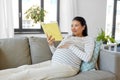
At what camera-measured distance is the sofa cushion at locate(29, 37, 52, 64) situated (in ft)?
7.59

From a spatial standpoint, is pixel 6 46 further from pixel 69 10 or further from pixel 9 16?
pixel 69 10

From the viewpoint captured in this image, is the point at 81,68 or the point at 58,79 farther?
the point at 81,68

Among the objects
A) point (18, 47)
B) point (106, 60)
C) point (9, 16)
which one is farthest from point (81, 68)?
point (9, 16)

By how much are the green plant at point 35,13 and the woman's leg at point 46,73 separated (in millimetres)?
2146

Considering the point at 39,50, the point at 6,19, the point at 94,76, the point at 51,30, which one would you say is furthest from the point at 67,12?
the point at 94,76

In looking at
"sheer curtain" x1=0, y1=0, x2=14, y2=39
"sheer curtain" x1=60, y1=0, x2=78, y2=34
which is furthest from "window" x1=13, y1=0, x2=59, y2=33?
"sheer curtain" x1=0, y1=0, x2=14, y2=39

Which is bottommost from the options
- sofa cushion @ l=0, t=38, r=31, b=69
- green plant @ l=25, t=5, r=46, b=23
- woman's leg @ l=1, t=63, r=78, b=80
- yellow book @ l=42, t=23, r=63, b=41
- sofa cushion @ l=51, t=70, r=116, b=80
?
sofa cushion @ l=51, t=70, r=116, b=80

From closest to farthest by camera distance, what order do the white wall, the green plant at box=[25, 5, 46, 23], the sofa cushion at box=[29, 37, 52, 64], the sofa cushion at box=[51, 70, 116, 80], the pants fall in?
the pants, the sofa cushion at box=[51, 70, 116, 80], the sofa cushion at box=[29, 37, 52, 64], the green plant at box=[25, 5, 46, 23], the white wall

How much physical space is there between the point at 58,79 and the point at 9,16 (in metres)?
2.29

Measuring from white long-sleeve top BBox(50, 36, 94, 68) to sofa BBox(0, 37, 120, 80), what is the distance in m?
0.15

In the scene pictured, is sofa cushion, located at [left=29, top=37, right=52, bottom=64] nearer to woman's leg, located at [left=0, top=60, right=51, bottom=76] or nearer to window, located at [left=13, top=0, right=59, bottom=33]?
woman's leg, located at [left=0, top=60, right=51, bottom=76]

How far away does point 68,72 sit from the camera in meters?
1.96

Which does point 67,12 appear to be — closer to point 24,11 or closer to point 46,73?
point 24,11

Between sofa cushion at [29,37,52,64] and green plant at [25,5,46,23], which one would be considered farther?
green plant at [25,5,46,23]
